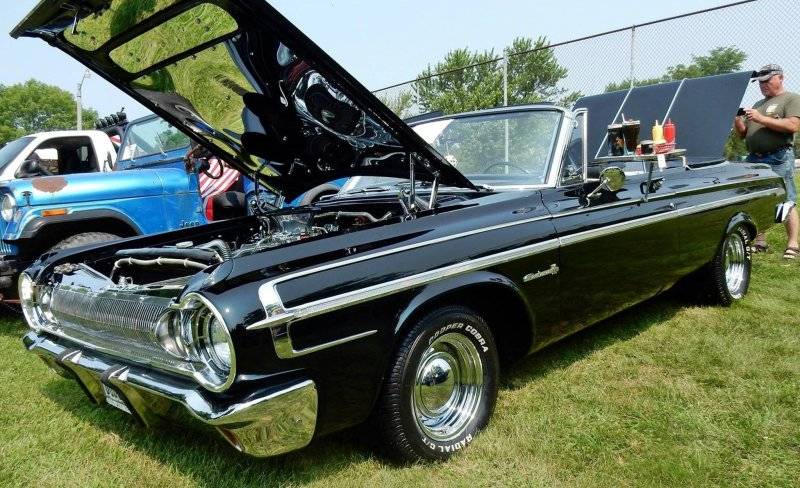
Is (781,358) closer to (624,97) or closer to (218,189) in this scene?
(624,97)

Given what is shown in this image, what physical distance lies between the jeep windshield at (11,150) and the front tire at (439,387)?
5.39m

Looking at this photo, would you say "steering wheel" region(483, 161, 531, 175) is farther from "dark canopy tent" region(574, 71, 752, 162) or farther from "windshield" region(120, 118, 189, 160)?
"windshield" region(120, 118, 189, 160)

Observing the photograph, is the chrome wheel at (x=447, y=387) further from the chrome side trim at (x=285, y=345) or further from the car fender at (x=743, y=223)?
the car fender at (x=743, y=223)

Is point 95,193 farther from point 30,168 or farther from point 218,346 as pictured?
point 218,346

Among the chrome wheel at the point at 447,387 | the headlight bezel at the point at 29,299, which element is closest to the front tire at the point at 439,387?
the chrome wheel at the point at 447,387

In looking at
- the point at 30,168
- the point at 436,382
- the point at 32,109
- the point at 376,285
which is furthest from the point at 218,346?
the point at 32,109

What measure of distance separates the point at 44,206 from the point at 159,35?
3.00m

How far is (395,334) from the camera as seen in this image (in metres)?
2.34

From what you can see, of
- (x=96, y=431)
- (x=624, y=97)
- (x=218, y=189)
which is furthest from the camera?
(x=218, y=189)

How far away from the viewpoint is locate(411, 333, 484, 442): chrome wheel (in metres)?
2.58

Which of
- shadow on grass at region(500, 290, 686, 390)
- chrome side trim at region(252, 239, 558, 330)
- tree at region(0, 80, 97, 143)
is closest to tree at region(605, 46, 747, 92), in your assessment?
shadow on grass at region(500, 290, 686, 390)

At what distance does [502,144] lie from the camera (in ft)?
11.9

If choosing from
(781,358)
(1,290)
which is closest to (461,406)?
(781,358)

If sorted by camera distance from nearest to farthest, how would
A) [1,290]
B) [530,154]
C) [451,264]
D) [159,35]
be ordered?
1. [451,264]
2. [159,35]
3. [530,154]
4. [1,290]
